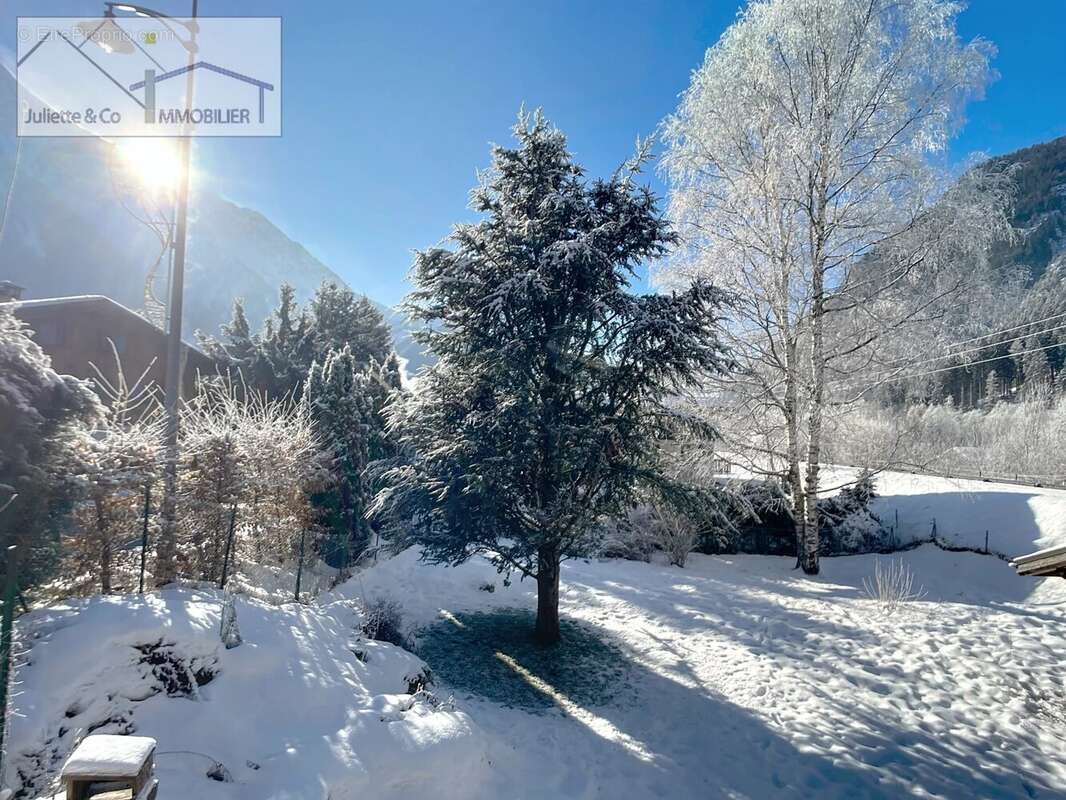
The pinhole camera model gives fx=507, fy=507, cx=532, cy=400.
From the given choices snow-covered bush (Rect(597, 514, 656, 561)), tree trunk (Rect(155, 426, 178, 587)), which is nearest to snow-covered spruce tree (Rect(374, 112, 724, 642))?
tree trunk (Rect(155, 426, 178, 587))

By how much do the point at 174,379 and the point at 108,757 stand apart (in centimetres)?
561

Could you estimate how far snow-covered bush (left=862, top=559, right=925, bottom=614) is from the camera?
26.1ft

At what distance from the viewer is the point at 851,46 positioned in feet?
32.0

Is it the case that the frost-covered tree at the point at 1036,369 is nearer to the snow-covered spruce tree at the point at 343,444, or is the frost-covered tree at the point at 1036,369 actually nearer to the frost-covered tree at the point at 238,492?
the snow-covered spruce tree at the point at 343,444

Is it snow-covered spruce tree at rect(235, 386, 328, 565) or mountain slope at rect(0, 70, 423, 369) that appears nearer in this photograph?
snow-covered spruce tree at rect(235, 386, 328, 565)

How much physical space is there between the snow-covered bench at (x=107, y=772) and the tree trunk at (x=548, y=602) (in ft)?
19.3

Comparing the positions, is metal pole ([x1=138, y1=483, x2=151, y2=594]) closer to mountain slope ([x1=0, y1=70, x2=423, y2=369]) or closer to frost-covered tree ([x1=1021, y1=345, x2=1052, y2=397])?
frost-covered tree ([x1=1021, y1=345, x2=1052, y2=397])

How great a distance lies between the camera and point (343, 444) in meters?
13.1

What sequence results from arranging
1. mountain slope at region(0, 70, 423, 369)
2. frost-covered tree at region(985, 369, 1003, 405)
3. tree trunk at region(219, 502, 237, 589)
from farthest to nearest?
mountain slope at region(0, 70, 423, 369) < frost-covered tree at region(985, 369, 1003, 405) < tree trunk at region(219, 502, 237, 589)

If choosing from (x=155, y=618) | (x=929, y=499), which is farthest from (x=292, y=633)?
(x=929, y=499)

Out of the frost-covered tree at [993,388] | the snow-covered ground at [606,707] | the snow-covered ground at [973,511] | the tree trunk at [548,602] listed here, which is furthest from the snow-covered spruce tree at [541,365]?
the frost-covered tree at [993,388]

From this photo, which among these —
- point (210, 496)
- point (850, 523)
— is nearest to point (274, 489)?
point (210, 496)

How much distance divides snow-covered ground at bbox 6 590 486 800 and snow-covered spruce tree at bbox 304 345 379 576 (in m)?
7.76

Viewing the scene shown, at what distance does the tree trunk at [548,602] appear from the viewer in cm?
758
